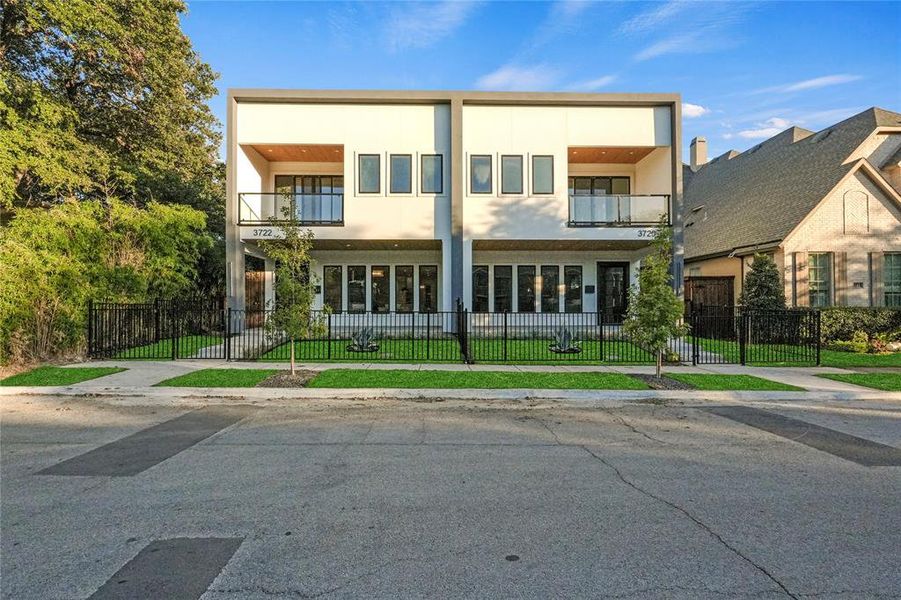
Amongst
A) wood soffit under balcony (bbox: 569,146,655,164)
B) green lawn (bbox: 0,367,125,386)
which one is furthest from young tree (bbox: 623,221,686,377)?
green lawn (bbox: 0,367,125,386)

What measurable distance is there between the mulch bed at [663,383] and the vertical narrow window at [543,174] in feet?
31.0

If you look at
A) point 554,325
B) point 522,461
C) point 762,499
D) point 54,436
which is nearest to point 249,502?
point 522,461

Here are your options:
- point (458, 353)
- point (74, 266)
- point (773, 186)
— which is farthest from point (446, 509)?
point (773, 186)

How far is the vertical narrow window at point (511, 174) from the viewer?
18.8 meters

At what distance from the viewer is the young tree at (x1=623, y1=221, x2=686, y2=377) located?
10.9 metres

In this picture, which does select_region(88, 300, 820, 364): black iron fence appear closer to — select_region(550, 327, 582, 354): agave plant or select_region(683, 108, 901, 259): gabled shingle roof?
select_region(550, 327, 582, 354): agave plant

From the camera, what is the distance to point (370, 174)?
18.6 m

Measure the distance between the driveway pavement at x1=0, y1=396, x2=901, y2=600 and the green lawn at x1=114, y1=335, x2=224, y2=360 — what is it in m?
6.34

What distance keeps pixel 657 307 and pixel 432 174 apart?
10654 mm

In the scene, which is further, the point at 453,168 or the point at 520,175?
the point at 520,175

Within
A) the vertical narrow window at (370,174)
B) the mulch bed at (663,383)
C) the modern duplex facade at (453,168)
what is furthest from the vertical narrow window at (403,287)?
the mulch bed at (663,383)

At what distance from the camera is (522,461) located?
5727mm

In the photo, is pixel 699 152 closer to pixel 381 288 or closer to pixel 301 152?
pixel 381 288

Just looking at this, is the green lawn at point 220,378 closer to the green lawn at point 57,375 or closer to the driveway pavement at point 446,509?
the green lawn at point 57,375
